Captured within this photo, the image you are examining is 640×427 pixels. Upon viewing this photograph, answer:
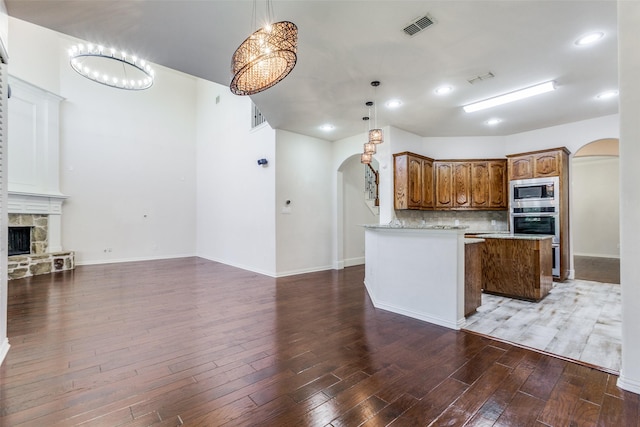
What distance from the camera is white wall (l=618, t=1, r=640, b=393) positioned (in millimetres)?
1956

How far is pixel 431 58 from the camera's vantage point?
10.6 feet

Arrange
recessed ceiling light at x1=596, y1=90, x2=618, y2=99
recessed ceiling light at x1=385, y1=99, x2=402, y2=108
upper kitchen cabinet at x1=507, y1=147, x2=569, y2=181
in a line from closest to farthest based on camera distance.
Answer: recessed ceiling light at x1=596, y1=90, x2=618, y2=99
recessed ceiling light at x1=385, y1=99, x2=402, y2=108
upper kitchen cabinet at x1=507, y1=147, x2=569, y2=181

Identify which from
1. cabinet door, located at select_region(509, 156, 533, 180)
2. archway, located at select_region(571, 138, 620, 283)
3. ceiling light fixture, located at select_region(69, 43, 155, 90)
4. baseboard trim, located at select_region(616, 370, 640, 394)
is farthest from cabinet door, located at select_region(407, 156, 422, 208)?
ceiling light fixture, located at select_region(69, 43, 155, 90)

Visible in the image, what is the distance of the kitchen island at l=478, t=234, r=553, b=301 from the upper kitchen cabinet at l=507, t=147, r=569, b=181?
1.82 m

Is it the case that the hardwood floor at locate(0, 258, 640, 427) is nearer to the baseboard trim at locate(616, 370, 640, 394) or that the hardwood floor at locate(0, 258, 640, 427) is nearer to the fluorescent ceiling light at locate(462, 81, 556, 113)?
the baseboard trim at locate(616, 370, 640, 394)

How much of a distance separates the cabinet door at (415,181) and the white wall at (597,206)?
560cm

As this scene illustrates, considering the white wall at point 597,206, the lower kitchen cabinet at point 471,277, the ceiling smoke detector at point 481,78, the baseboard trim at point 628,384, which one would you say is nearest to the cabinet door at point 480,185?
the ceiling smoke detector at point 481,78

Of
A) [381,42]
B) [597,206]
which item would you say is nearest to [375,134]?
[381,42]

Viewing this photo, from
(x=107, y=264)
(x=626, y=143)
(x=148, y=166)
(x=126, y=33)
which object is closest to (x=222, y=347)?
(x=126, y=33)

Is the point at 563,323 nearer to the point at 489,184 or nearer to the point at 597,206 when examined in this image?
the point at 489,184

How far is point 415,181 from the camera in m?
5.86

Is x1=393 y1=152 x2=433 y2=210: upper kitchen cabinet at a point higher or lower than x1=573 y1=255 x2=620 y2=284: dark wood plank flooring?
higher

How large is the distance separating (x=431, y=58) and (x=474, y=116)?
96.3 inches

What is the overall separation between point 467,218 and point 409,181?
2.07m
